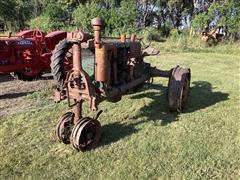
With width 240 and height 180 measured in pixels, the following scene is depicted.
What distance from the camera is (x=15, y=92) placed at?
8500mm

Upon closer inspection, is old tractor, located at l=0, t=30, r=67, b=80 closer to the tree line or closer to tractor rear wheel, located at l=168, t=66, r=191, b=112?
tractor rear wheel, located at l=168, t=66, r=191, b=112

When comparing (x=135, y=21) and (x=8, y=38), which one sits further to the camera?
(x=135, y=21)

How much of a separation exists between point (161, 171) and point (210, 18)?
18.4m

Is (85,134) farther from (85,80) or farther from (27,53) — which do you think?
(27,53)

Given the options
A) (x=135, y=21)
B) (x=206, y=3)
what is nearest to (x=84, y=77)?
(x=135, y=21)

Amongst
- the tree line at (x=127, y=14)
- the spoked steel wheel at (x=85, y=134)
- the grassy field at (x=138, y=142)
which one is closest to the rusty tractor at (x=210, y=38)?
the tree line at (x=127, y=14)

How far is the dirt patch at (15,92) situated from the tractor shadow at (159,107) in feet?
7.34

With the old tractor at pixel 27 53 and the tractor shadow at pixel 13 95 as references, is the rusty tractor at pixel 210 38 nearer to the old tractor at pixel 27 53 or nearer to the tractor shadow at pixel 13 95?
the old tractor at pixel 27 53

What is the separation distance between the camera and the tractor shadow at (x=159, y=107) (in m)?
5.70

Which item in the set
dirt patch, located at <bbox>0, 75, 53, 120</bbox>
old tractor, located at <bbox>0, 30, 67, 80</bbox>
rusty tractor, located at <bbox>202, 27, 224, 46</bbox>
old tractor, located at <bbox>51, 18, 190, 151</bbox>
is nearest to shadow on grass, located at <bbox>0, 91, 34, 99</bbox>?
dirt patch, located at <bbox>0, 75, 53, 120</bbox>

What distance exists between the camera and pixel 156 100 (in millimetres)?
7633

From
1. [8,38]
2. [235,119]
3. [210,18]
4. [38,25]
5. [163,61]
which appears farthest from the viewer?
[38,25]

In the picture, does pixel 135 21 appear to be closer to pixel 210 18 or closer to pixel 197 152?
pixel 210 18

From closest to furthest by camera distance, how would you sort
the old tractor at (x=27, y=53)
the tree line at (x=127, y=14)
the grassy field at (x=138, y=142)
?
the grassy field at (x=138, y=142) < the old tractor at (x=27, y=53) < the tree line at (x=127, y=14)
